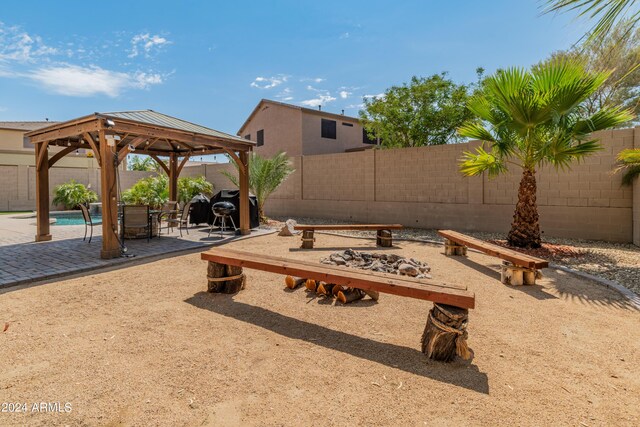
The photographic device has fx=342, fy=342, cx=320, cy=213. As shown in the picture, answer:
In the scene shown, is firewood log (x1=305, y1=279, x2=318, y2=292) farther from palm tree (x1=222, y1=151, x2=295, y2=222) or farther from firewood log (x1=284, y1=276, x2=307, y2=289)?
palm tree (x1=222, y1=151, x2=295, y2=222)

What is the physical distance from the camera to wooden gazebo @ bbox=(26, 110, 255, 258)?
6.07 metres

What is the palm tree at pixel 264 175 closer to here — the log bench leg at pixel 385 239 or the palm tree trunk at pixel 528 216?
the log bench leg at pixel 385 239

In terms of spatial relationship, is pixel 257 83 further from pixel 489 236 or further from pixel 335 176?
pixel 489 236

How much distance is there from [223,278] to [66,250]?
Answer: 4612 millimetres

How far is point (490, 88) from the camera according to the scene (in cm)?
636

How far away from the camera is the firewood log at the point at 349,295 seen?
12.8 ft

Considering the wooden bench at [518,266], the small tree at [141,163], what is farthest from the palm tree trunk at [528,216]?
the small tree at [141,163]

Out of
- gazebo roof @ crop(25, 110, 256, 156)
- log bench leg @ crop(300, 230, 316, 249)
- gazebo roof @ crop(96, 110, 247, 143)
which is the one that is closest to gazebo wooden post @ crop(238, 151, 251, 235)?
gazebo roof @ crop(25, 110, 256, 156)

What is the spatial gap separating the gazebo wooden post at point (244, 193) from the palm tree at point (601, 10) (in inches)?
311

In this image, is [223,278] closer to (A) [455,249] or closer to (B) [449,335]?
(B) [449,335]

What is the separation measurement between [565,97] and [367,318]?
5.20 m

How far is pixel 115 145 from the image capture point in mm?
6129

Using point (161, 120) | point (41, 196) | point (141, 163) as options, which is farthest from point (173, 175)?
point (141, 163)

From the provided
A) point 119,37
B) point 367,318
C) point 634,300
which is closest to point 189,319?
point 367,318
